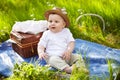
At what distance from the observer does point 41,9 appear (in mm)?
6344

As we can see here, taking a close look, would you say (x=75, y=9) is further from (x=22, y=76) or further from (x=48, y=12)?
(x=22, y=76)

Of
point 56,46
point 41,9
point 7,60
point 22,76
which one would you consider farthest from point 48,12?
point 41,9

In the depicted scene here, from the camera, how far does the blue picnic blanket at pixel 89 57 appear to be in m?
4.66

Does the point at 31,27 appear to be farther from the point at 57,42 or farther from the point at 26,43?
the point at 57,42

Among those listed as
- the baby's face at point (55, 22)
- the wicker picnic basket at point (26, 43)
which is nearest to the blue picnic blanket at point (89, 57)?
the wicker picnic basket at point (26, 43)

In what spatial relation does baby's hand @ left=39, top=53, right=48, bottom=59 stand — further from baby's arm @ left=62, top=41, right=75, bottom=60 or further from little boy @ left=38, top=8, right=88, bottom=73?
baby's arm @ left=62, top=41, right=75, bottom=60

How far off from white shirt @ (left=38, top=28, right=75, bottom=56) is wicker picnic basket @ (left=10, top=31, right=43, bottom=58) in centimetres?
26

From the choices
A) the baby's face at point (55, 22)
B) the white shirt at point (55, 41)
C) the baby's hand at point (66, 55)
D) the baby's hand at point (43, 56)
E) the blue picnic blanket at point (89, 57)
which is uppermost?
the baby's face at point (55, 22)

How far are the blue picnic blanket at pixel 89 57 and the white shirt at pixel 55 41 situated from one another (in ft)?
0.66

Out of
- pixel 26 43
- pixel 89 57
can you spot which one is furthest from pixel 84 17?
pixel 26 43

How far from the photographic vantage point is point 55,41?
476 centimetres

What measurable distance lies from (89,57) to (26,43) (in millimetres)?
830

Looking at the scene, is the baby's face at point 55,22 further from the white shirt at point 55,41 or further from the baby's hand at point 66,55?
the baby's hand at point 66,55

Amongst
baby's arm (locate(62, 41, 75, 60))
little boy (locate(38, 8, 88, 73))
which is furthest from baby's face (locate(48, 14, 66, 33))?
baby's arm (locate(62, 41, 75, 60))
